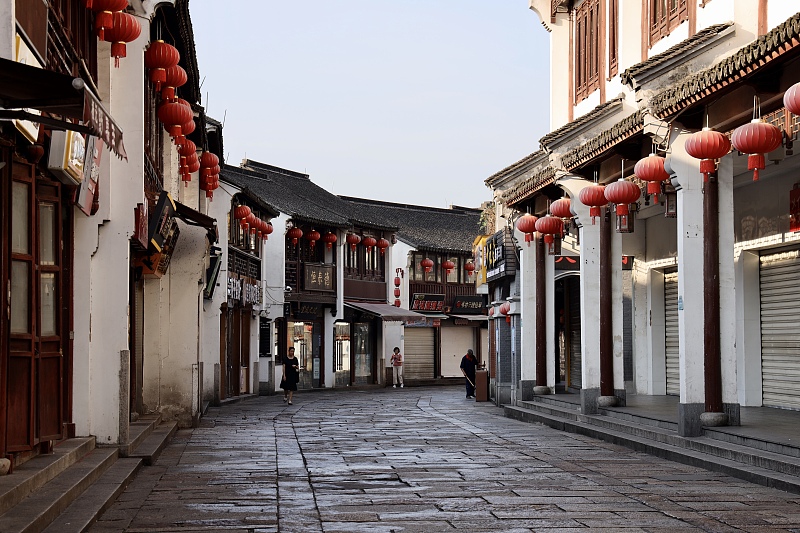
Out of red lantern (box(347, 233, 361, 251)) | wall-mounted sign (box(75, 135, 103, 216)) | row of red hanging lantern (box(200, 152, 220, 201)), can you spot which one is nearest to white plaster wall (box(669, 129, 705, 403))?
wall-mounted sign (box(75, 135, 103, 216))

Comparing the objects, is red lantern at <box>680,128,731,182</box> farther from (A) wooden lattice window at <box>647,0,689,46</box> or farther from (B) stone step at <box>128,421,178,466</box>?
(B) stone step at <box>128,421,178,466</box>

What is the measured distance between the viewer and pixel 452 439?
56.5 feet

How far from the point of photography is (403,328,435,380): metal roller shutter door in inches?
1980

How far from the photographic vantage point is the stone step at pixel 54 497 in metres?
7.52

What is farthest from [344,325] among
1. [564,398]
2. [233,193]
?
[564,398]

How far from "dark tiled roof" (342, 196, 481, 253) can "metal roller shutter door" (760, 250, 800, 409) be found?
104 feet

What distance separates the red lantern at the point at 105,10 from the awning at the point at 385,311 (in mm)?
31329

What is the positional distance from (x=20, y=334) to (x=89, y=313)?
3114mm

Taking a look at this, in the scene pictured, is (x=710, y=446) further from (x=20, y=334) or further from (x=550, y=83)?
(x=550, y=83)

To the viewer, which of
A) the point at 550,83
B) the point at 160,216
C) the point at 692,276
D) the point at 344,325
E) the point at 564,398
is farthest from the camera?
the point at 344,325

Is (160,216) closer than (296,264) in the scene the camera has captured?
Yes

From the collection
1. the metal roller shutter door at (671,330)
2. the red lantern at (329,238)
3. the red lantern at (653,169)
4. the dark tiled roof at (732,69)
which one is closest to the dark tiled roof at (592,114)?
the dark tiled roof at (732,69)

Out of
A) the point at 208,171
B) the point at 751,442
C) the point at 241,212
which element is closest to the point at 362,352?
the point at 241,212

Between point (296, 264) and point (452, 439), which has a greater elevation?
point (296, 264)
